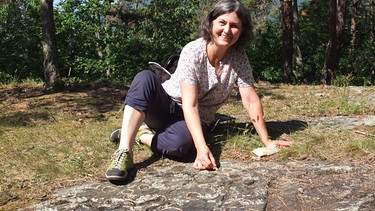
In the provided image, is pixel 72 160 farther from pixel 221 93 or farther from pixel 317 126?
pixel 317 126

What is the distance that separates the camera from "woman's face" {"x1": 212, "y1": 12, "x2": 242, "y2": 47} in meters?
3.20

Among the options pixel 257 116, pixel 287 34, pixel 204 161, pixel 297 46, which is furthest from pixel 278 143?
pixel 297 46

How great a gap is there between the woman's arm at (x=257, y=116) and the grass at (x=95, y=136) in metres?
0.13

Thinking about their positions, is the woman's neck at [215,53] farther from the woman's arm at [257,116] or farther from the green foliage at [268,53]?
the green foliage at [268,53]

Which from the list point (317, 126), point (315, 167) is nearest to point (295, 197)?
point (315, 167)

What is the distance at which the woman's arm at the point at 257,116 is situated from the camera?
345cm

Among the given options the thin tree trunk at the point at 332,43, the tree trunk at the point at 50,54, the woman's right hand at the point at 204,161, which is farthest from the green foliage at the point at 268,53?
the woman's right hand at the point at 204,161

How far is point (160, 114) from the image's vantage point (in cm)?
350

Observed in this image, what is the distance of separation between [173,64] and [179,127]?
63 cm

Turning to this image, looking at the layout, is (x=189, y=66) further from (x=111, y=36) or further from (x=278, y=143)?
(x=111, y=36)

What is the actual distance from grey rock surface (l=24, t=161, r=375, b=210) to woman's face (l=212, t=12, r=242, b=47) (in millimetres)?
946

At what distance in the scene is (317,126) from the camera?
4031 mm

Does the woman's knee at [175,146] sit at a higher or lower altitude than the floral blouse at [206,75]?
lower

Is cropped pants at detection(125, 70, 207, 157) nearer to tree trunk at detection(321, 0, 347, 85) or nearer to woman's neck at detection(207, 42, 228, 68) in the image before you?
woman's neck at detection(207, 42, 228, 68)
